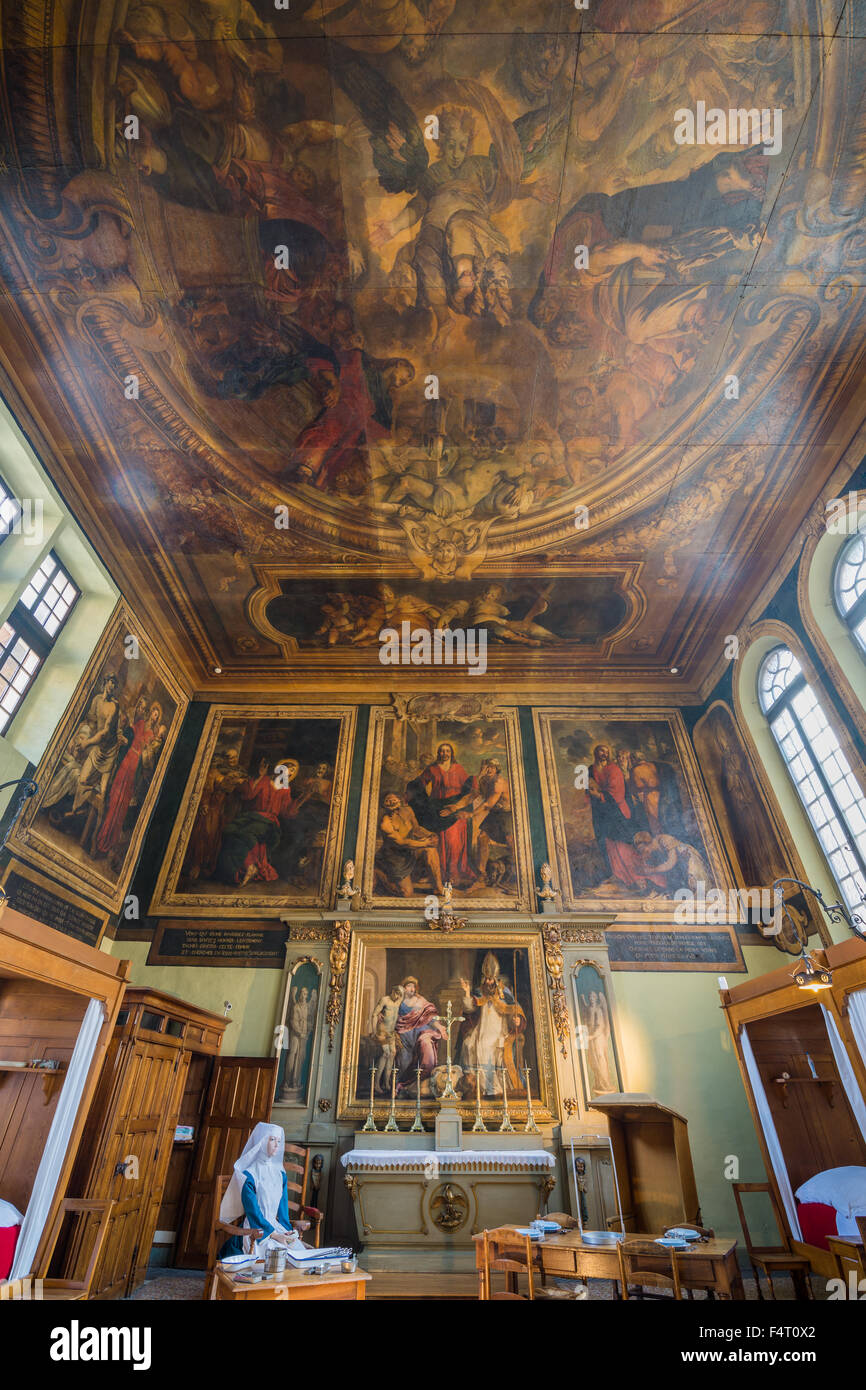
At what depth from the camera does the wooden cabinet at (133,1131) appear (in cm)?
683

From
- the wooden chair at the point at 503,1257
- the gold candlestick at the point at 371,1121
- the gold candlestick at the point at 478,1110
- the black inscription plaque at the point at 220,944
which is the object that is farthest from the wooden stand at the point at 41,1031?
the gold candlestick at the point at 478,1110

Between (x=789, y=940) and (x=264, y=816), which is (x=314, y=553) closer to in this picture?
(x=264, y=816)

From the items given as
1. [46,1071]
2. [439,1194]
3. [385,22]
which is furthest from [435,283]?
[439,1194]

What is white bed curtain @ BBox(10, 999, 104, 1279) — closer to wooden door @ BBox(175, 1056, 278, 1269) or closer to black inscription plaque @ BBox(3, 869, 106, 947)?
black inscription plaque @ BBox(3, 869, 106, 947)

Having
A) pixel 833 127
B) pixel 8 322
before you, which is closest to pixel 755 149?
pixel 833 127

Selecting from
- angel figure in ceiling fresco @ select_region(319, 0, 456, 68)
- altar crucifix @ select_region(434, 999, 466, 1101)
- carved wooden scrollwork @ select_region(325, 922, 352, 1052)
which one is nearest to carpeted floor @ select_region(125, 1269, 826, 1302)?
altar crucifix @ select_region(434, 999, 466, 1101)

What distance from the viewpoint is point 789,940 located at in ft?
33.7

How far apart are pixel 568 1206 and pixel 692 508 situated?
32.2 ft

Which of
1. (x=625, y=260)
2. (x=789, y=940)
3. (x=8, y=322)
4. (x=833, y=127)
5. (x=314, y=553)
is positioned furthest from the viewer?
(x=314, y=553)

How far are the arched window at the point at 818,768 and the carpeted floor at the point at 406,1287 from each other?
453 centimetres

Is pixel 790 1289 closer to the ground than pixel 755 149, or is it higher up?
closer to the ground

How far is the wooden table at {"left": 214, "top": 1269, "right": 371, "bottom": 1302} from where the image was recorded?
4.29 m

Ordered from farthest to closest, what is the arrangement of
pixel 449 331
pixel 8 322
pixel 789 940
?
pixel 789 940 < pixel 449 331 < pixel 8 322

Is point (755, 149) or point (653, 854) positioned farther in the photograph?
point (653, 854)
